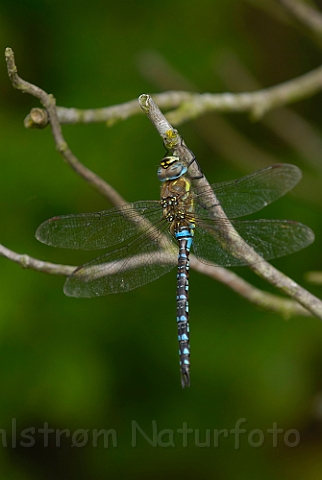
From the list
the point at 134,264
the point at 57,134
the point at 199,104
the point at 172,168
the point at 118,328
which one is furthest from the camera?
the point at 118,328

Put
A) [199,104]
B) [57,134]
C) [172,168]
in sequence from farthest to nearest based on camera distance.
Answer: [199,104], [172,168], [57,134]

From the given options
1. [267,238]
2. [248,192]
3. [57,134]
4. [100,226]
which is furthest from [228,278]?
[57,134]

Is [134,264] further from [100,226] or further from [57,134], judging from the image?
[57,134]

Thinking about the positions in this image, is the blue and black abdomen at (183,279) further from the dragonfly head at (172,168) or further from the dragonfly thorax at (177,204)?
the dragonfly head at (172,168)

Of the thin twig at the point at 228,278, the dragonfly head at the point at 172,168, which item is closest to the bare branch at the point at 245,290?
the thin twig at the point at 228,278

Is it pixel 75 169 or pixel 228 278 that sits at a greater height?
pixel 75 169

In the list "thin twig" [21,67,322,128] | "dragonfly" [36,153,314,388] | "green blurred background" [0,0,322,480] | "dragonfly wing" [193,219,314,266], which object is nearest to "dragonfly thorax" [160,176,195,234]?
"dragonfly" [36,153,314,388]

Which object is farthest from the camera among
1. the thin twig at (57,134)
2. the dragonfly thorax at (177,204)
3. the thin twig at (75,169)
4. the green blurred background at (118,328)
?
the green blurred background at (118,328)
